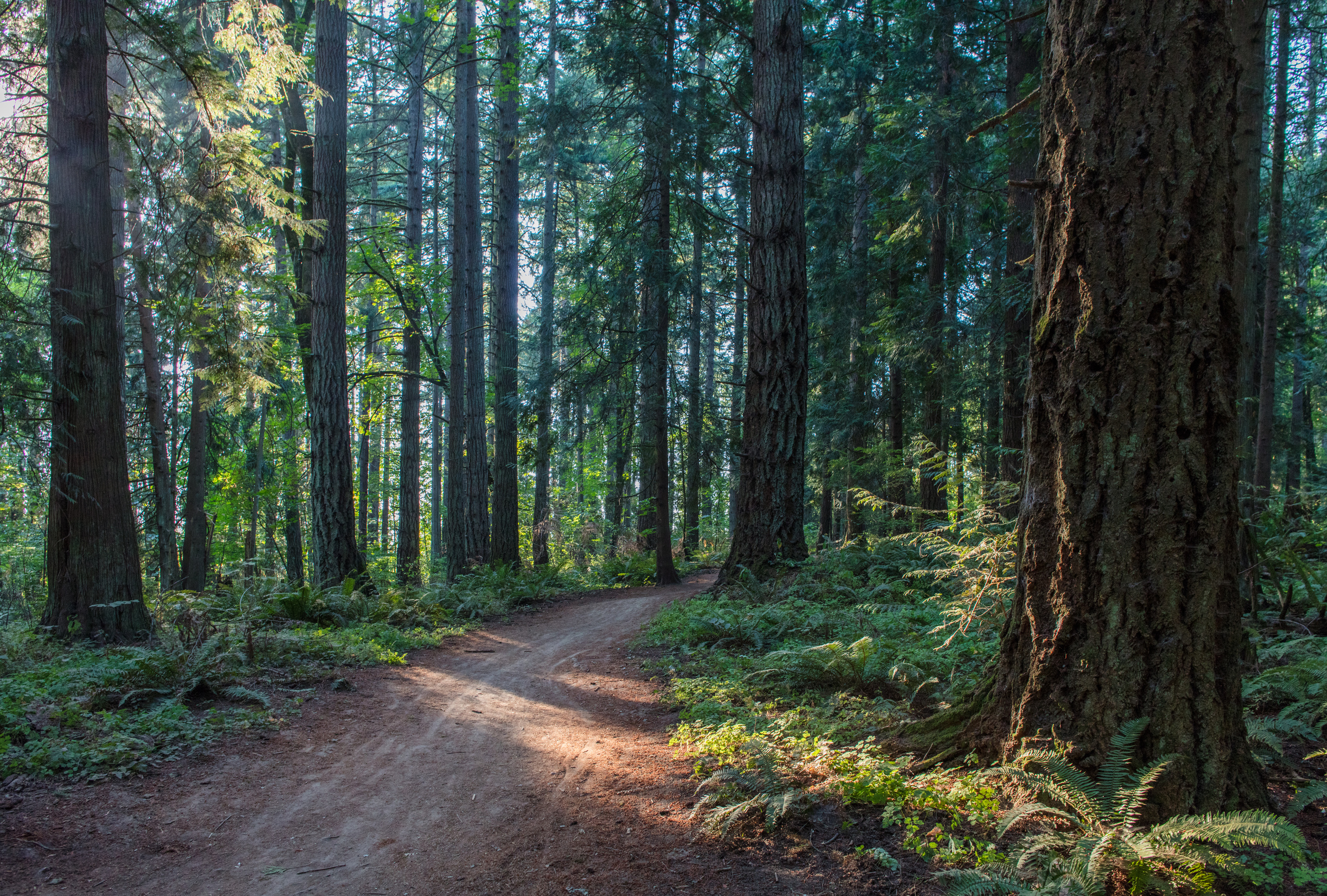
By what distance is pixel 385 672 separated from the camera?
7230mm

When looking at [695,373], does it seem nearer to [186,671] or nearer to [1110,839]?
[186,671]

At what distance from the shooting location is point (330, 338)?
1079 centimetres

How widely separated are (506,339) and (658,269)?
4154 millimetres

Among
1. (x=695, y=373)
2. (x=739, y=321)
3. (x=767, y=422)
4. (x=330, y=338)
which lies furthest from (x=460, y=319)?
(x=739, y=321)

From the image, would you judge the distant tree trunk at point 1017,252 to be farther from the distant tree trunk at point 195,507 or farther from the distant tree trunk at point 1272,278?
the distant tree trunk at point 195,507

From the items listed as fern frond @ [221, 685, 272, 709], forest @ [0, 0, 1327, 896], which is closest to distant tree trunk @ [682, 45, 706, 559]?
forest @ [0, 0, 1327, 896]

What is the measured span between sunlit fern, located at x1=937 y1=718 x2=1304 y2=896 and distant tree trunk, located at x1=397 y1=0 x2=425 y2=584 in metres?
13.8

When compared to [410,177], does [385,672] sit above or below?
below

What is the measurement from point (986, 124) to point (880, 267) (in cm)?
1333

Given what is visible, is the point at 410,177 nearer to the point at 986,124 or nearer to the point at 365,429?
the point at 365,429

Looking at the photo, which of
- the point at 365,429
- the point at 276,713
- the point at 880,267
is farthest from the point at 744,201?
the point at 276,713

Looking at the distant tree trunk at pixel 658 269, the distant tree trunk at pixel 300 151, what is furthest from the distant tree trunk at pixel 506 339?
→ the distant tree trunk at pixel 300 151

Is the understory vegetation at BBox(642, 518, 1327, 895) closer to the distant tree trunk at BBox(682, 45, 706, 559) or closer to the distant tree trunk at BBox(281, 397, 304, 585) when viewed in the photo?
the distant tree trunk at BBox(682, 45, 706, 559)

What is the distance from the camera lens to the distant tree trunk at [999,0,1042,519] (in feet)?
30.3
